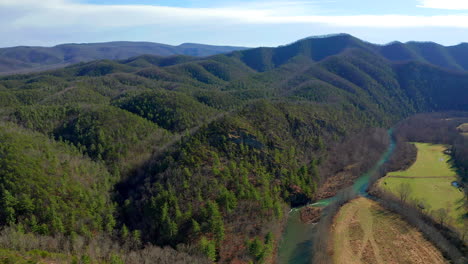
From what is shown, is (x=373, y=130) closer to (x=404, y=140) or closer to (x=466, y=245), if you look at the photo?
(x=404, y=140)

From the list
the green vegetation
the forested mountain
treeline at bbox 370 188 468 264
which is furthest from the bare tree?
the green vegetation

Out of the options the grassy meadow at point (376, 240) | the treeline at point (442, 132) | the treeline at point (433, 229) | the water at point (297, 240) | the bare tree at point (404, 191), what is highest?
the treeline at point (442, 132)

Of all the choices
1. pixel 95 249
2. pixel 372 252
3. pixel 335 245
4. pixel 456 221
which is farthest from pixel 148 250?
pixel 456 221

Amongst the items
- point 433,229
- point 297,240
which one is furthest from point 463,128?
point 297,240

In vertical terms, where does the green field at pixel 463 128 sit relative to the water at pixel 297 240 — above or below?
above

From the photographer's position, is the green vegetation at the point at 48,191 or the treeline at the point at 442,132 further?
the treeline at the point at 442,132

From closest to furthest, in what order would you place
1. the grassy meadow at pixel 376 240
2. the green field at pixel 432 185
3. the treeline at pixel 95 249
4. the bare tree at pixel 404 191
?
the treeline at pixel 95 249 < the grassy meadow at pixel 376 240 < the green field at pixel 432 185 < the bare tree at pixel 404 191

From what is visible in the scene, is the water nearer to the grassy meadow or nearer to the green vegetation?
the grassy meadow

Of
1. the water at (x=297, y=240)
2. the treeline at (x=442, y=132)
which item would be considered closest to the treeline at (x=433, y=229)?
the water at (x=297, y=240)

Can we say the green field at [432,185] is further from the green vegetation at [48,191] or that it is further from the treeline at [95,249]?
the green vegetation at [48,191]
